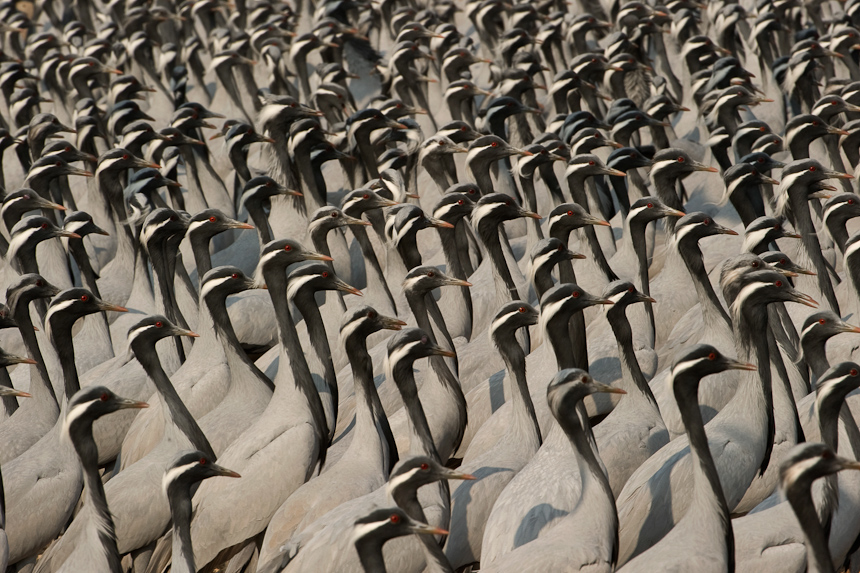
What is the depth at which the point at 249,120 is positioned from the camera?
658 inches

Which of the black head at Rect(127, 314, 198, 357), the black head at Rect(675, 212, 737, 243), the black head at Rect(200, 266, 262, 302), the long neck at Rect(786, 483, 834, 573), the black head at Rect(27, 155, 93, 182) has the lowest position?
the long neck at Rect(786, 483, 834, 573)

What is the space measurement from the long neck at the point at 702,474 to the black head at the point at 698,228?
279cm

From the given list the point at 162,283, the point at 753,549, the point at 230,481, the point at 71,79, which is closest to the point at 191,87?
the point at 71,79

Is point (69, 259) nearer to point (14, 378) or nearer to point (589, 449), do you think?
point (14, 378)

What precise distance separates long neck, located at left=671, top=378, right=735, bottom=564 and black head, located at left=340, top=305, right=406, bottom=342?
239cm

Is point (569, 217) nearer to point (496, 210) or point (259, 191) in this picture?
point (496, 210)

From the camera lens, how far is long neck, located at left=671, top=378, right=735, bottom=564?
19.3 ft

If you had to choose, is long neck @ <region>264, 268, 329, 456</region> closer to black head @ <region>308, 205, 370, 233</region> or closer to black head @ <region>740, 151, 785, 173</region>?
black head @ <region>308, 205, 370, 233</region>

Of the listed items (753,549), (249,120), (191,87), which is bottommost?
(753,549)

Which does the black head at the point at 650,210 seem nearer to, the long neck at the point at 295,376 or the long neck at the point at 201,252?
the long neck at the point at 295,376

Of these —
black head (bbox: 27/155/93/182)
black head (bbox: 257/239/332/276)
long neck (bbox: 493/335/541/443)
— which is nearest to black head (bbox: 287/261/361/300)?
black head (bbox: 257/239/332/276)

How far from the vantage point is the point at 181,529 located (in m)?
6.82

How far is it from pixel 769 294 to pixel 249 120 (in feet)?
36.0

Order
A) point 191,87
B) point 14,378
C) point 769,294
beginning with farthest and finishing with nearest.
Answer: point 191,87 < point 14,378 < point 769,294
